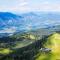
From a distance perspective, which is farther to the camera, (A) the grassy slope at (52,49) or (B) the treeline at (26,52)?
(A) the grassy slope at (52,49)

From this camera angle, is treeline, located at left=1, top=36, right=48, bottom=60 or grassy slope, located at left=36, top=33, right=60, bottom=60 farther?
grassy slope, located at left=36, top=33, right=60, bottom=60

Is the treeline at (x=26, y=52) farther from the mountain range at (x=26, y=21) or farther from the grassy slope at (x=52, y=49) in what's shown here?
the mountain range at (x=26, y=21)

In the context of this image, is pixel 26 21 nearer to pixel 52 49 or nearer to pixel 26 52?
pixel 26 52

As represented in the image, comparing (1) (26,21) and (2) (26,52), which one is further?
(1) (26,21)

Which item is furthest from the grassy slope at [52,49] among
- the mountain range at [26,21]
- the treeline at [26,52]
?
the mountain range at [26,21]

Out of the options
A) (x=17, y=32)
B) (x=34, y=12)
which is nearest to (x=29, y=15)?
(x=34, y=12)

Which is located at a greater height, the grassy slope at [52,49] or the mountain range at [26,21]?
the mountain range at [26,21]

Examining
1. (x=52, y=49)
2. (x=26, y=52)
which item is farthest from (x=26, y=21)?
(x=52, y=49)

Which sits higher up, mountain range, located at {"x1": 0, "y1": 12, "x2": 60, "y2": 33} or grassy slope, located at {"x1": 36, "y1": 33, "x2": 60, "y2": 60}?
mountain range, located at {"x1": 0, "y1": 12, "x2": 60, "y2": 33}

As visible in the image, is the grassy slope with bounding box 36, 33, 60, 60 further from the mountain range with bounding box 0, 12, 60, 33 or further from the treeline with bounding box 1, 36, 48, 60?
the mountain range with bounding box 0, 12, 60, 33

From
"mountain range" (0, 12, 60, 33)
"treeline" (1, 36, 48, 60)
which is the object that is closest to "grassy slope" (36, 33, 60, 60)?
"treeline" (1, 36, 48, 60)

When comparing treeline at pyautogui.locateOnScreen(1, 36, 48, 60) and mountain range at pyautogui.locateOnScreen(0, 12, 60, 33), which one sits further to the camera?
mountain range at pyautogui.locateOnScreen(0, 12, 60, 33)
